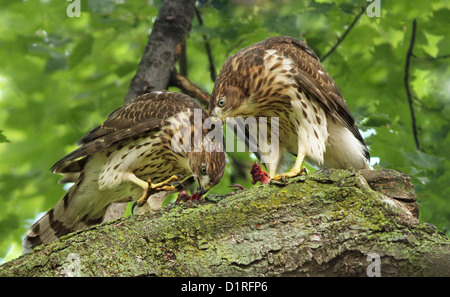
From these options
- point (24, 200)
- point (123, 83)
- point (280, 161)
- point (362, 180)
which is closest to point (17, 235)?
point (24, 200)

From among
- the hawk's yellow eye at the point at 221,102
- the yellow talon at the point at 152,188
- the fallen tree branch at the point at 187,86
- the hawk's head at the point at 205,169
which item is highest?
the fallen tree branch at the point at 187,86

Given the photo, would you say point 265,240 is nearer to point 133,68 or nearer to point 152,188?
point 152,188

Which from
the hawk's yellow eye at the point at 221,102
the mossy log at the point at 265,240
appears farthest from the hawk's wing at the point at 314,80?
the mossy log at the point at 265,240

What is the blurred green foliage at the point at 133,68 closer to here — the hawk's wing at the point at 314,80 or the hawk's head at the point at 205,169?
the hawk's wing at the point at 314,80

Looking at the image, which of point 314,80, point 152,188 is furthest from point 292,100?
point 152,188

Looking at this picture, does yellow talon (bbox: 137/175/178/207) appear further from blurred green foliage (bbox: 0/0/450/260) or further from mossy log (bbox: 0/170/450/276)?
mossy log (bbox: 0/170/450/276)

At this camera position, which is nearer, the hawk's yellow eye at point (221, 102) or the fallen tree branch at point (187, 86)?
the hawk's yellow eye at point (221, 102)

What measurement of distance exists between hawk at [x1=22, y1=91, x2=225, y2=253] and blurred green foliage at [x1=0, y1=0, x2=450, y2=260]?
83 centimetres

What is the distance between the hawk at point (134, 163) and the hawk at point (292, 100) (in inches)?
23.1

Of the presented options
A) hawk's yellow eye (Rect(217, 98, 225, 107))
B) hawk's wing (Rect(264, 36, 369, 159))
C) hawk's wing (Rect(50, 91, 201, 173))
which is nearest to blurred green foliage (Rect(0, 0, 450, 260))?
hawk's wing (Rect(264, 36, 369, 159))

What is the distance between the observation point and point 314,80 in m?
4.59

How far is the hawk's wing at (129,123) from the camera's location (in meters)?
5.01
